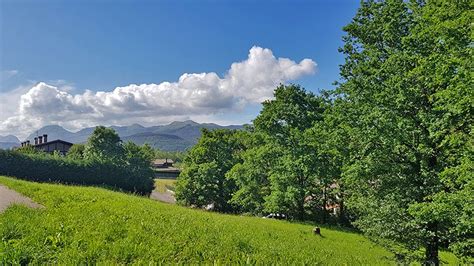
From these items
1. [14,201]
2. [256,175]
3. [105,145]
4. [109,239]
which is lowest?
[256,175]

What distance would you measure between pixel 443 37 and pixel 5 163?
63787 millimetres

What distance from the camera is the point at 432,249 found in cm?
1630

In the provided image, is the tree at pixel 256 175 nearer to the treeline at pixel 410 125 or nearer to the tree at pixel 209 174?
the tree at pixel 209 174

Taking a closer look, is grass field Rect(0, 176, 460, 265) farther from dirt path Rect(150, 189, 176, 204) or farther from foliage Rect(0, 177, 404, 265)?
dirt path Rect(150, 189, 176, 204)

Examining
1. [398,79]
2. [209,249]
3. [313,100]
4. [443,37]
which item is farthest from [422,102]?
[313,100]

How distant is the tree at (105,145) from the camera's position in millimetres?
71625

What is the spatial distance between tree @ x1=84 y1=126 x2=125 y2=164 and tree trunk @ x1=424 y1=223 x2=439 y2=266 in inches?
2591

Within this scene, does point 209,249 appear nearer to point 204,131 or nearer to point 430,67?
point 430,67

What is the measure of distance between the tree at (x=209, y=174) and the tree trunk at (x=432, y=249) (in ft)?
101

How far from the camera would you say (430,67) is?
14555mm

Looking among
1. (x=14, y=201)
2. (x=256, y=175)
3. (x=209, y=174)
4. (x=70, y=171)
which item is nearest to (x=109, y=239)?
(x=14, y=201)

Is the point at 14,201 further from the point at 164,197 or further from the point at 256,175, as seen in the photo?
the point at 164,197

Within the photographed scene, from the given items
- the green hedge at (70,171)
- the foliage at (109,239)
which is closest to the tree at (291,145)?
the foliage at (109,239)

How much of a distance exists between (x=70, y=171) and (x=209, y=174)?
31864mm
